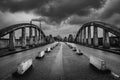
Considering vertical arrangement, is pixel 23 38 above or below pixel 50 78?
above

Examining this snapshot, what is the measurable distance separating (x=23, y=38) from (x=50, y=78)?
25.6 metres

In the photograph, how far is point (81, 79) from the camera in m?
5.68

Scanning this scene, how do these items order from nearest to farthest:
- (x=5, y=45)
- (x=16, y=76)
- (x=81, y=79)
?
(x=81, y=79), (x=16, y=76), (x=5, y=45)

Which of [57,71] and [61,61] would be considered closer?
[57,71]

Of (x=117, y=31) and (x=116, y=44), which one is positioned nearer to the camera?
(x=117, y=31)


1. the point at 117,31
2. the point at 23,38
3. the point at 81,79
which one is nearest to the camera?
the point at 81,79

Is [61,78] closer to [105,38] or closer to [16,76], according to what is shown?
[16,76]

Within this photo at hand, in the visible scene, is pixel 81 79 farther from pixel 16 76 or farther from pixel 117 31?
pixel 117 31

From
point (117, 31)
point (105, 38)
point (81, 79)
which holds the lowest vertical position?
point (81, 79)

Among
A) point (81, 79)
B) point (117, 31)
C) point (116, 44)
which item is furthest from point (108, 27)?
point (81, 79)

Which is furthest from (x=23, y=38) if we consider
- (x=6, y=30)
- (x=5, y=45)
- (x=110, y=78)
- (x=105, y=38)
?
(x=110, y=78)

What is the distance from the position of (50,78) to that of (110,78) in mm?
3621

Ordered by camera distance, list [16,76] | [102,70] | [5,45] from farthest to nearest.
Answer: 1. [5,45]
2. [102,70]
3. [16,76]

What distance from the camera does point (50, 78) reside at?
5879 millimetres
